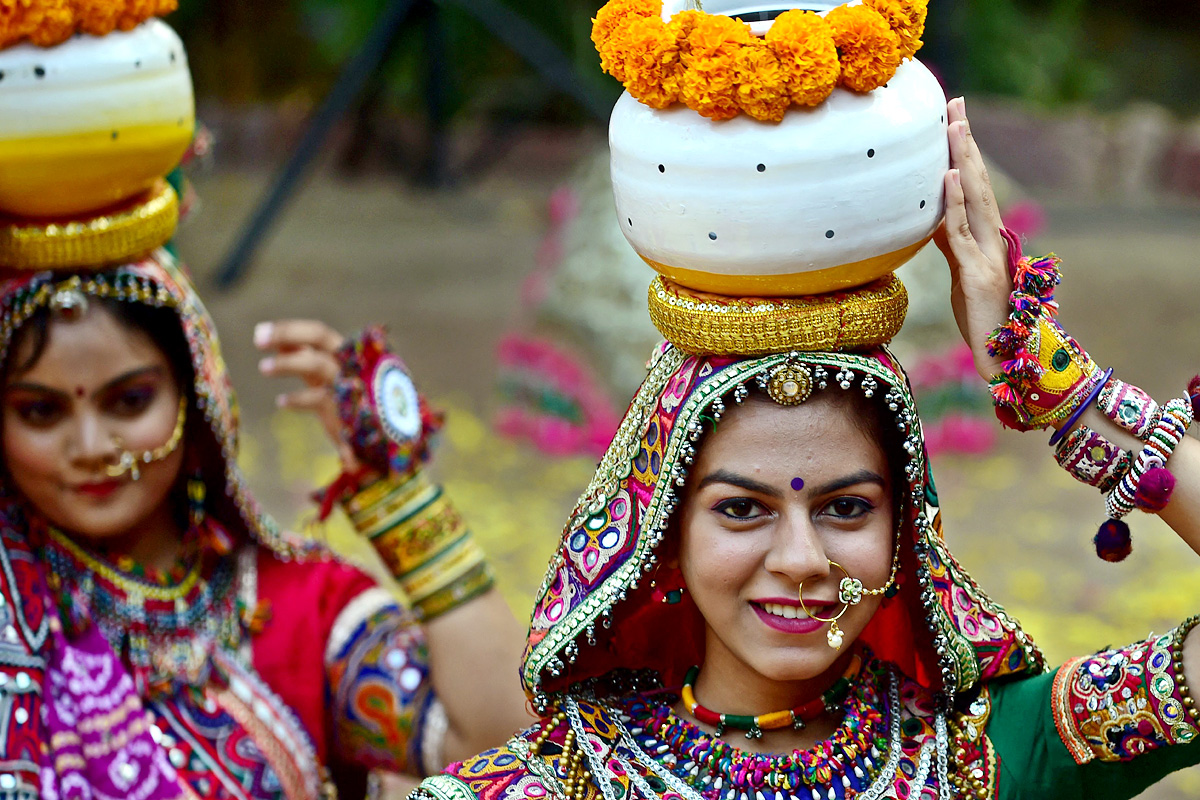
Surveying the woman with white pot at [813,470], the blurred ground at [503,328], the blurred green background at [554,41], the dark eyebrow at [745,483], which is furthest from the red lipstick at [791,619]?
the blurred green background at [554,41]

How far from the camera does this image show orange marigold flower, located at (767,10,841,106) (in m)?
1.86

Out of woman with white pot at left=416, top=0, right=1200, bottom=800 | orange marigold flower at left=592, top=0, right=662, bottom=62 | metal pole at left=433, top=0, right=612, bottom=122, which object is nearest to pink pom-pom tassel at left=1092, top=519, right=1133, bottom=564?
woman with white pot at left=416, top=0, right=1200, bottom=800

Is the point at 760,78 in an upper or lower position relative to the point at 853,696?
upper

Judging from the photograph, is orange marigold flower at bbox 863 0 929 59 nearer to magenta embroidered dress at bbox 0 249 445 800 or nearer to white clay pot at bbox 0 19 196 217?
white clay pot at bbox 0 19 196 217

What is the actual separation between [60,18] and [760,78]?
4.65 feet

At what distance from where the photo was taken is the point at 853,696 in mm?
2238

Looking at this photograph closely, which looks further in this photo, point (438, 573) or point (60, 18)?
point (438, 573)

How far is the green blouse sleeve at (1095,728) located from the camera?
6.70ft

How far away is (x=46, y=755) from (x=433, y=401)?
5723mm

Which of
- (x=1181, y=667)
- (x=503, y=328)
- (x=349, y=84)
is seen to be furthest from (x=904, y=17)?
(x=349, y=84)

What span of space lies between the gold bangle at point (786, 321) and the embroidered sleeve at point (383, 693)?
4.41 ft

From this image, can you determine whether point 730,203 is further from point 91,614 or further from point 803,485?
point 91,614

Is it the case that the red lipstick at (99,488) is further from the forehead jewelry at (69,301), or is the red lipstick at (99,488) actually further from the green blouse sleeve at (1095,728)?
the green blouse sleeve at (1095,728)

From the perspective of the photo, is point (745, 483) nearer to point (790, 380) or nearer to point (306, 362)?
point (790, 380)
